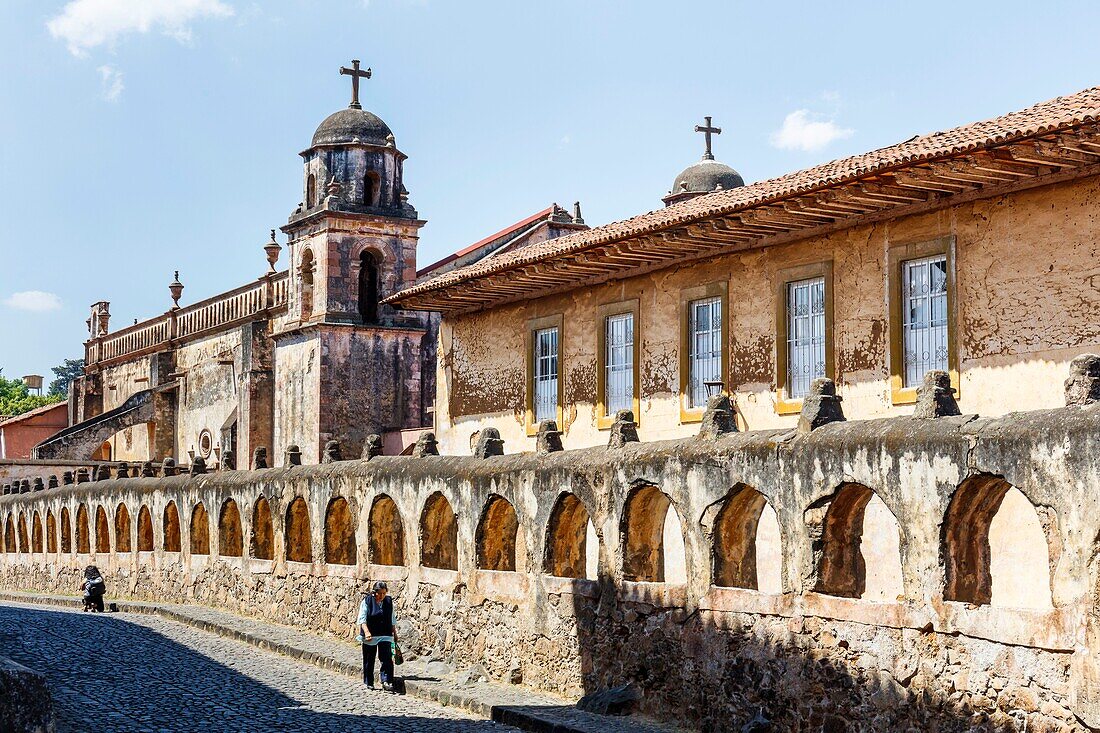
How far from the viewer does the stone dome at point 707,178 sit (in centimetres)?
3262

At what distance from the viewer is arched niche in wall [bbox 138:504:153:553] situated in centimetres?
2623

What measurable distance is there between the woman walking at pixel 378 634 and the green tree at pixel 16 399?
5921 centimetres

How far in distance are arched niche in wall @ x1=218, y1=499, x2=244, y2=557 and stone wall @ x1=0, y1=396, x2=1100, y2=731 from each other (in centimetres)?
361

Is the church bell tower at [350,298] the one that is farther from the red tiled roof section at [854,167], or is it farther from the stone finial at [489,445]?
the stone finial at [489,445]

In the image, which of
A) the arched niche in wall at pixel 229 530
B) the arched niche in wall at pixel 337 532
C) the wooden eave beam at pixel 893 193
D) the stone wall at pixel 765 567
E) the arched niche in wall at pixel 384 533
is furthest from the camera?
the arched niche in wall at pixel 229 530

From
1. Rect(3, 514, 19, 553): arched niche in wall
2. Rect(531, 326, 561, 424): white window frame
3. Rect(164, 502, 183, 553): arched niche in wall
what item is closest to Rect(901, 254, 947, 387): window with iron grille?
Rect(531, 326, 561, 424): white window frame

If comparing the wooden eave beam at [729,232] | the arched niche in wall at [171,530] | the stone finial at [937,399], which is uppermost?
the wooden eave beam at [729,232]

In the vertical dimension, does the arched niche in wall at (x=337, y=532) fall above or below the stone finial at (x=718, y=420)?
below

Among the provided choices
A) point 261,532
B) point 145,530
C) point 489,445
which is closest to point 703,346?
point 489,445

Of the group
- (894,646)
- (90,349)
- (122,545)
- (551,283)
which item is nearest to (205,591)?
(122,545)

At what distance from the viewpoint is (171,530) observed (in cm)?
2531

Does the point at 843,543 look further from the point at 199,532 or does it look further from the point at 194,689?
the point at 199,532

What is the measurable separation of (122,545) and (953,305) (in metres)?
18.0

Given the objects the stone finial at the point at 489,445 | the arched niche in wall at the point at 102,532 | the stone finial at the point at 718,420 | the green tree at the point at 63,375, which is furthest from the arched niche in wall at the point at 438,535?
the green tree at the point at 63,375
